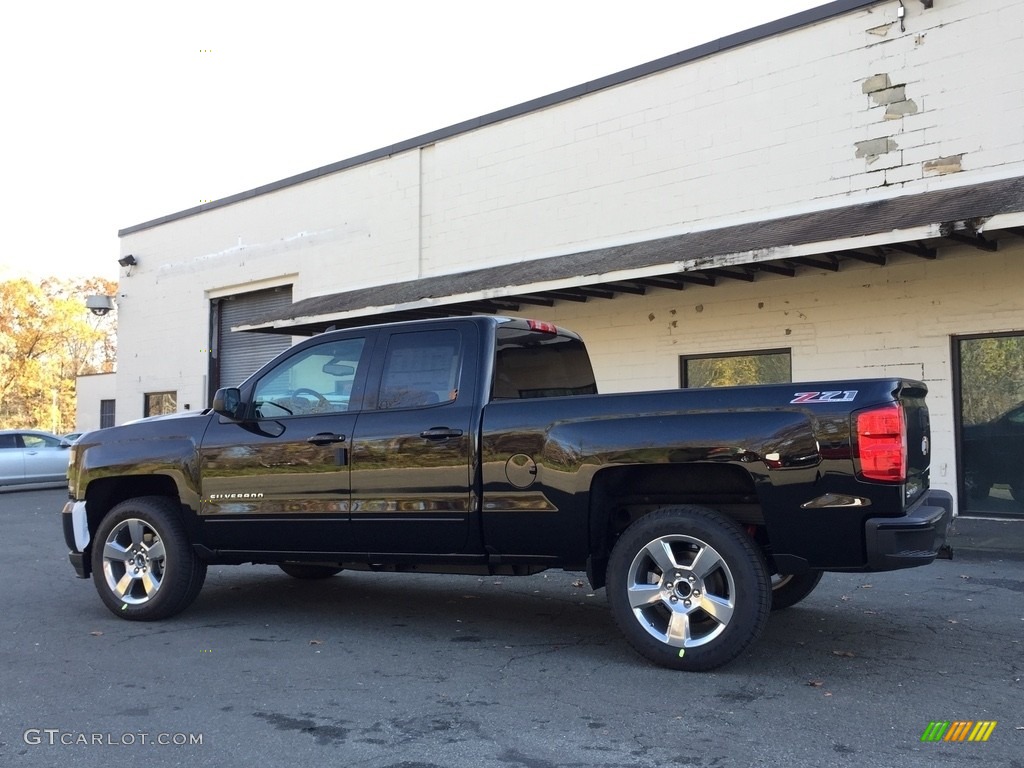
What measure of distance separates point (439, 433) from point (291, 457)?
111 cm

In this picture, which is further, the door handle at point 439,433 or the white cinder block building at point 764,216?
the white cinder block building at point 764,216

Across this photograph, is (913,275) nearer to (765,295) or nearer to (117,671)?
(765,295)

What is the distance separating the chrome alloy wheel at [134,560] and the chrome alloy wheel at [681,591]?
3.41 meters

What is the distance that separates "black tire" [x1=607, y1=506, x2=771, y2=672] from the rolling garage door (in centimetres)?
1683

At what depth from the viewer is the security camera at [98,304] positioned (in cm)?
2546

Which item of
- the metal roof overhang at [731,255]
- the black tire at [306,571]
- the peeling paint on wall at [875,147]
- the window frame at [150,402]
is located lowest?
Result: the black tire at [306,571]

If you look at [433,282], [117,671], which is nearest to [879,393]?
[117,671]

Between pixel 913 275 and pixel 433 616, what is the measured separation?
799 centimetres

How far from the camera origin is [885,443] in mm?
4664

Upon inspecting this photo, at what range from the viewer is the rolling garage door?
70.2ft

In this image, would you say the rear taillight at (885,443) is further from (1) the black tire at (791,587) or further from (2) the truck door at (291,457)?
(2) the truck door at (291,457)

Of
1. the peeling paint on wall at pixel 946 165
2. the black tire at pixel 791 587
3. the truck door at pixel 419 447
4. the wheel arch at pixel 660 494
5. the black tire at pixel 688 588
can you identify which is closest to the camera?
the black tire at pixel 688 588

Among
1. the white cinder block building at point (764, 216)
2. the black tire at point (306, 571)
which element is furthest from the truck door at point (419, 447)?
the white cinder block building at point (764, 216)

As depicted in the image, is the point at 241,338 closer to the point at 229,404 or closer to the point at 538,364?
the point at 229,404
